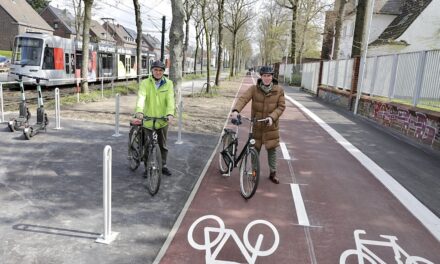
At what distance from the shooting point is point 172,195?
5590mm

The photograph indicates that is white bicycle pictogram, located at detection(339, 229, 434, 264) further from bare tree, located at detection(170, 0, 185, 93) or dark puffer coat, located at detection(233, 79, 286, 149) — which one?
bare tree, located at detection(170, 0, 185, 93)

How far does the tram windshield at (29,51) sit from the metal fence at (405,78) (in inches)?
644

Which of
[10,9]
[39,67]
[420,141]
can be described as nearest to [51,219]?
[420,141]

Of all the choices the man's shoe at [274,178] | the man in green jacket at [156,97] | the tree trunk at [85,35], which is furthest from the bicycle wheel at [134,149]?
the tree trunk at [85,35]

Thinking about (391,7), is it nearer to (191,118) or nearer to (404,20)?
(404,20)

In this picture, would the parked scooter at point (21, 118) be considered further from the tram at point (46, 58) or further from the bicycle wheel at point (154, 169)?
the tram at point (46, 58)

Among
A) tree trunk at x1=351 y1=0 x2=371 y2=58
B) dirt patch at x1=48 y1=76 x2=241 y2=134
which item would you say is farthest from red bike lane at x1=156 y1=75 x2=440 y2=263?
tree trunk at x1=351 y1=0 x2=371 y2=58

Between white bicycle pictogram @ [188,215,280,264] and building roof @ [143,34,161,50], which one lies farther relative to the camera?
building roof @ [143,34,161,50]

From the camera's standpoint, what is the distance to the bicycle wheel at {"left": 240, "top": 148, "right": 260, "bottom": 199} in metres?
5.51

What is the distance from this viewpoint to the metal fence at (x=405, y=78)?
1047 centimetres

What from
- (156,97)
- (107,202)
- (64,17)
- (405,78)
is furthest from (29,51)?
(64,17)

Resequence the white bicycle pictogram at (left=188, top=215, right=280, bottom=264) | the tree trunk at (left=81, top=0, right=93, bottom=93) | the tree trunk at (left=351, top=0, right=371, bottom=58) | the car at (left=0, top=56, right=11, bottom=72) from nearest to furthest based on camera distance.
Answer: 1. the white bicycle pictogram at (left=188, top=215, right=280, bottom=264)
2. the tree trunk at (left=81, top=0, right=93, bottom=93)
3. the tree trunk at (left=351, top=0, right=371, bottom=58)
4. the car at (left=0, top=56, right=11, bottom=72)

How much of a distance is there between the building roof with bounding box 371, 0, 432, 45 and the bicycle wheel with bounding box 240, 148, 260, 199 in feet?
104

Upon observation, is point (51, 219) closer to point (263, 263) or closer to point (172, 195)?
point (172, 195)
